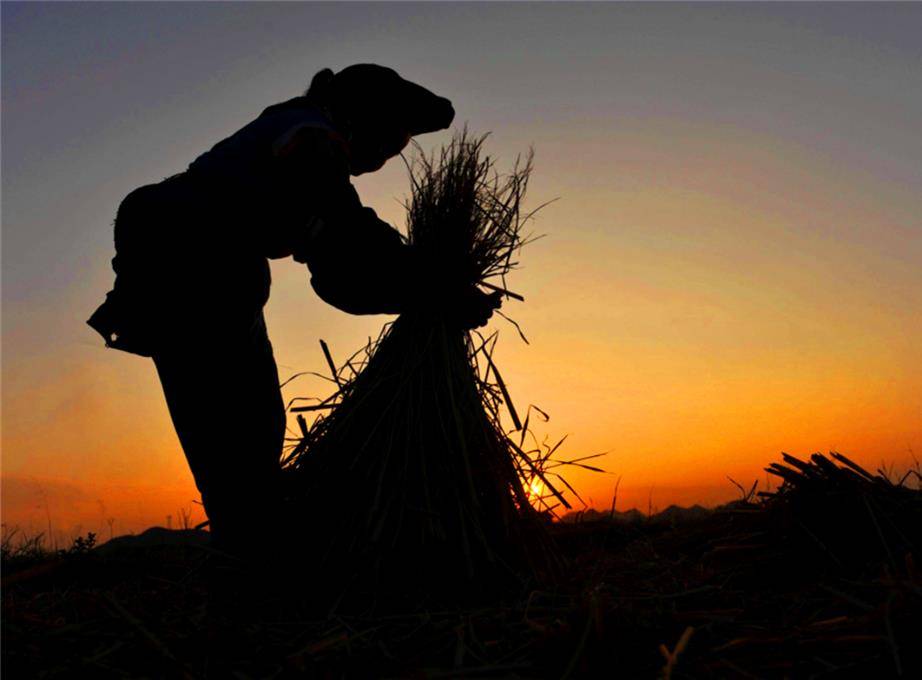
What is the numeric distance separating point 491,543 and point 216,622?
3.57 ft

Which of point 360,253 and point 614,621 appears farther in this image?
point 360,253

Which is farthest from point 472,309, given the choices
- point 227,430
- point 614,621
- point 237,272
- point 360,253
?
point 614,621

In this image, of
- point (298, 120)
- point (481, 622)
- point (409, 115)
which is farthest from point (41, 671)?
point (409, 115)

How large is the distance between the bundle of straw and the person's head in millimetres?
195

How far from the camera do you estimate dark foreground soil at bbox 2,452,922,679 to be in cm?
153

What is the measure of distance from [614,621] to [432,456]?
3.88 feet

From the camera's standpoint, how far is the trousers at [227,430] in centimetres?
270

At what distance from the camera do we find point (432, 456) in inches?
108

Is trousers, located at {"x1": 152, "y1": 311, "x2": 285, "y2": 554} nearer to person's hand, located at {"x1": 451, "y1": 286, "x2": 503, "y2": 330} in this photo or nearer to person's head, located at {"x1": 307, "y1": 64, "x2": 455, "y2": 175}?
person's hand, located at {"x1": 451, "y1": 286, "x2": 503, "y2": 330}

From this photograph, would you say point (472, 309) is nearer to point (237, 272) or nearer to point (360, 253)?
point (360, 253)

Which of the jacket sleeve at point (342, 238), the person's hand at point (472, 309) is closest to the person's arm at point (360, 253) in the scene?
the jacket sleeve at point (342, 238)

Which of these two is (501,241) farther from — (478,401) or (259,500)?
(259,500)

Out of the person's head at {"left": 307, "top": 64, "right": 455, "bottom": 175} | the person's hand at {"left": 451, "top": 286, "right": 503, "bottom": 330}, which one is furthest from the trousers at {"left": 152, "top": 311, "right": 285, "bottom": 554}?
the person's head at {"left": 307, "top": 64, "right": 455, "bottom": 175}

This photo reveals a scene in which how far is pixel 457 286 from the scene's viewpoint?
3.07m
